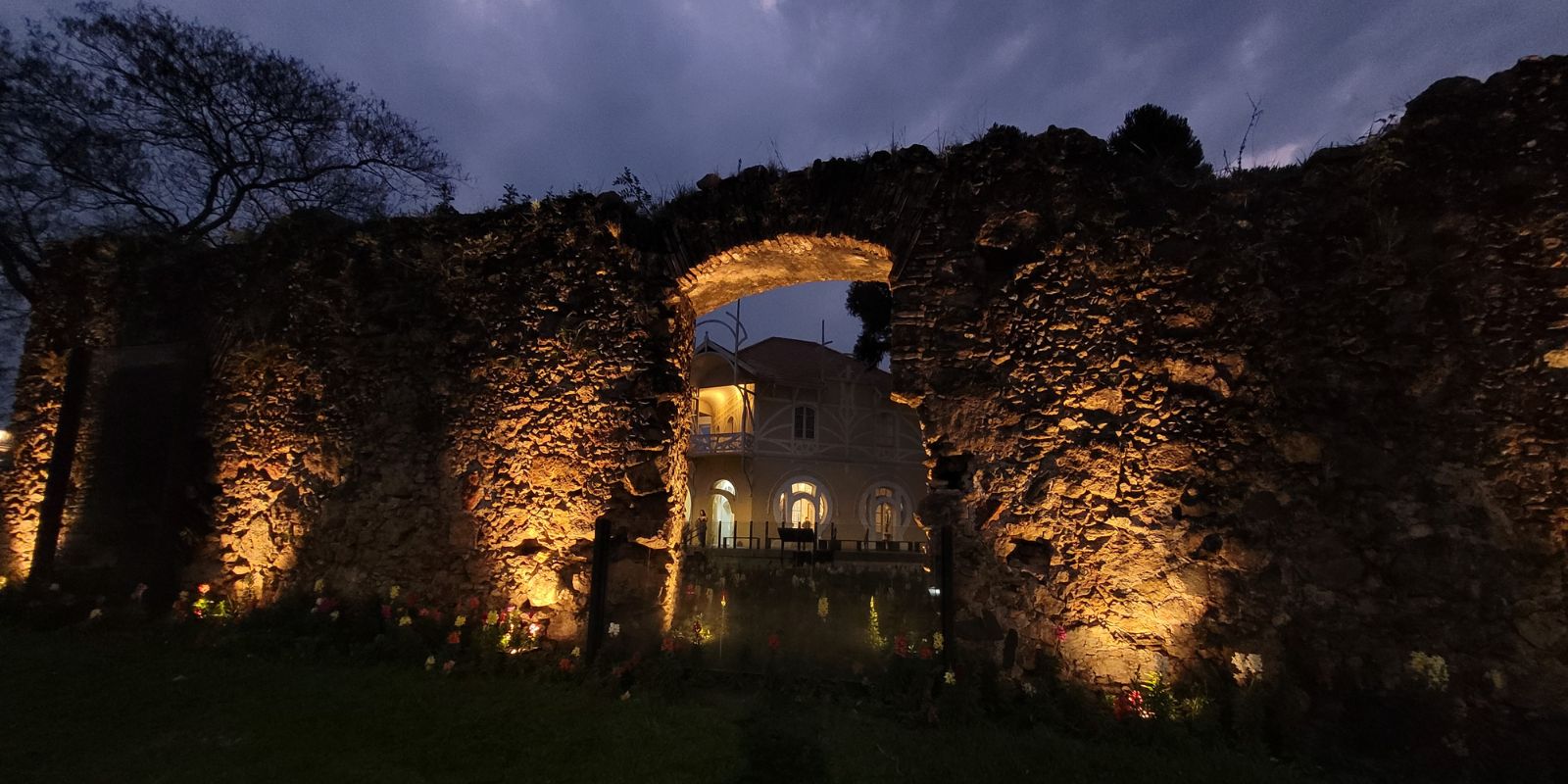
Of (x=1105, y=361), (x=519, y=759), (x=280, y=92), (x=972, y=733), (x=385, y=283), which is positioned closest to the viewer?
(x=519, y=759)

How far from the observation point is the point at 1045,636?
183 inches

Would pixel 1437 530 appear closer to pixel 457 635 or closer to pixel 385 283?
pixel 457 635

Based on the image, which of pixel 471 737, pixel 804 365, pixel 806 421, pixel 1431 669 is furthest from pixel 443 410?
pixel 804 365

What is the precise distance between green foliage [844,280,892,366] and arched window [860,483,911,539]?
4192 millimetres

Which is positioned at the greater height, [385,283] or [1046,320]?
[385,283]

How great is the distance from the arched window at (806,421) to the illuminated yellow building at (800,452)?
30mm

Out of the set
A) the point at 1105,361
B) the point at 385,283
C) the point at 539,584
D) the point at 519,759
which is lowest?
the point at 519,759

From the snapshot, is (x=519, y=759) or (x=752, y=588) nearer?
(x=519, y=759)

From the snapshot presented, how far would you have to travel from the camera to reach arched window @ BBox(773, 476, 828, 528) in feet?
68.7

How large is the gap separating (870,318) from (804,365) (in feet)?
9.07

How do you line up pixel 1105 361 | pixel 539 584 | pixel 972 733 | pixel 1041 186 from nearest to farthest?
1. pixel 972 733
2. pixel 1105 361
3. pixel 1041 186
4. pixel 539 584

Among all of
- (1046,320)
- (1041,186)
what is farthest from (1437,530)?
(1041,186)

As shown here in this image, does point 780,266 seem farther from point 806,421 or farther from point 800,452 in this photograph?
point 806,421

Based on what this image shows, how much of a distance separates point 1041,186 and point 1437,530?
320cm
